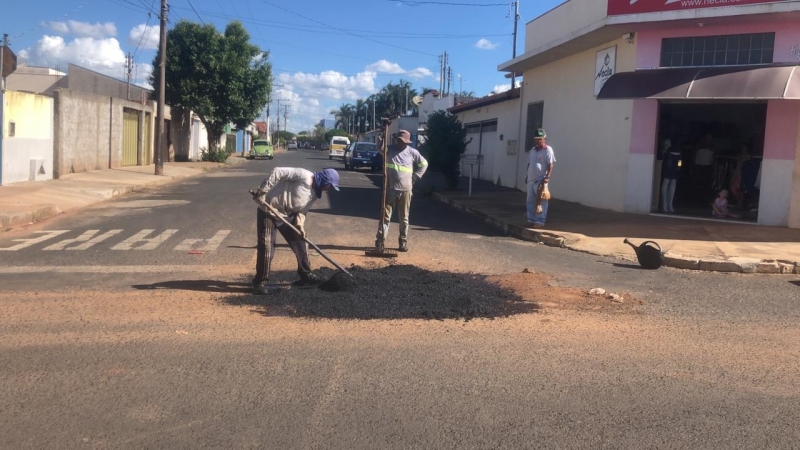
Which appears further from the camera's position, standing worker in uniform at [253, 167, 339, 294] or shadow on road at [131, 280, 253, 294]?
shadow on road at [131, 280, 253, 294]

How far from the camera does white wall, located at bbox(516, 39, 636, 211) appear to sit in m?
15.1

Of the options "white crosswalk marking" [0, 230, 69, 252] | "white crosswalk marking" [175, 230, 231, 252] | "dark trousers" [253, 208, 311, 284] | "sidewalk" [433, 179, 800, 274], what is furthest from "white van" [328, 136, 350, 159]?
"dark trousers" [253, 208, 311, 284]

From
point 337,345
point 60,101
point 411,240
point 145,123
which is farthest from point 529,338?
point 145,123

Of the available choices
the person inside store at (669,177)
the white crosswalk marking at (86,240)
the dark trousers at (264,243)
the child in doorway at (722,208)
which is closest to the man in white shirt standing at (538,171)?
the person inside store at (669,177)

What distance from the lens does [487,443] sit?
155 inches

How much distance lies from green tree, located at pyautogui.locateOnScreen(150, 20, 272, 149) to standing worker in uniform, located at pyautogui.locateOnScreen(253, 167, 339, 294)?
97.4ft

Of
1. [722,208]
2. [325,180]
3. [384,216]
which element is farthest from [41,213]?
[722,208]

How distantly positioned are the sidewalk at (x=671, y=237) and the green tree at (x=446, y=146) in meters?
5.35

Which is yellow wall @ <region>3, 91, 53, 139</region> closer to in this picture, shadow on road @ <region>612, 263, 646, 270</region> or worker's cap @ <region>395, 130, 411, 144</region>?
worker's cap @ <region>395, 130, 411, 144</region>

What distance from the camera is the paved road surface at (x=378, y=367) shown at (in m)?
4.08

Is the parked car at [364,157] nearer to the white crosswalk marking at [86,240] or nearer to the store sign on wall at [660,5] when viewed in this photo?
the store sign on wall at [660,5]

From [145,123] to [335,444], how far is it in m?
29.4

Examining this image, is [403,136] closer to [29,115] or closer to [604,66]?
[604,66]

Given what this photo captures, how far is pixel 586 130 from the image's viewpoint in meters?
16.7
